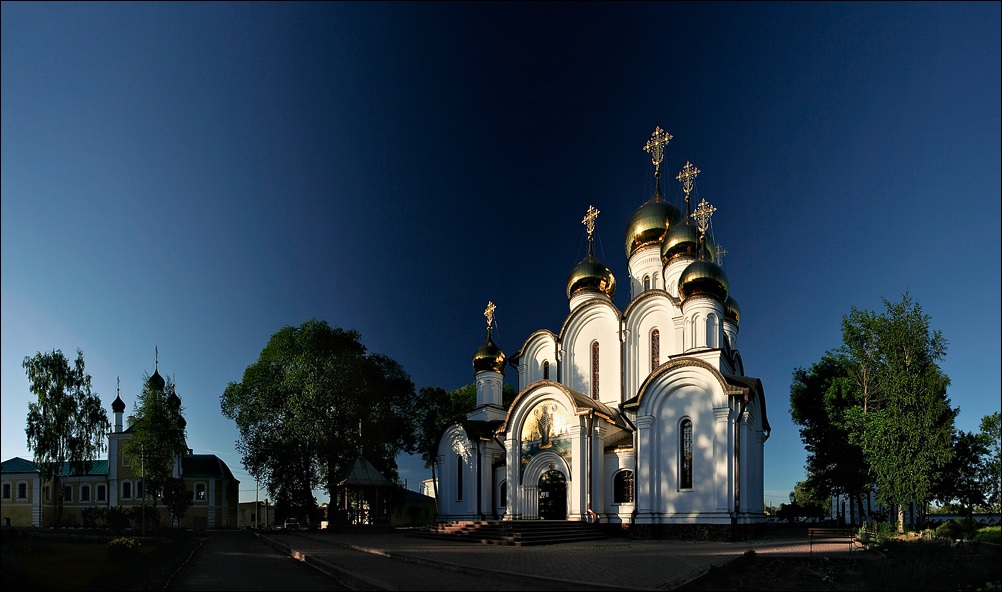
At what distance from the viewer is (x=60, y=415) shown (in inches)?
885

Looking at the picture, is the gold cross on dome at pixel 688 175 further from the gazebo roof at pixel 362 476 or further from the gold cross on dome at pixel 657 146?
the gazebo roof at pixel 362 476

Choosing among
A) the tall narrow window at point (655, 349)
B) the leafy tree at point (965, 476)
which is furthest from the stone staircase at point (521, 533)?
the leafy tree at point (965, 476)

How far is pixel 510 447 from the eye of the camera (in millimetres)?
25625

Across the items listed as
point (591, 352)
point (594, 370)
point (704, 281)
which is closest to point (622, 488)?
point (594, 370)

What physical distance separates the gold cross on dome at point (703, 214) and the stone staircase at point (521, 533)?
46.8 ft

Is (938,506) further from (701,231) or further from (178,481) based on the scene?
(178,481)

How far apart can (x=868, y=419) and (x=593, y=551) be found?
11.4 meters

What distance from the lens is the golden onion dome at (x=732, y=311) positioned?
31406mm

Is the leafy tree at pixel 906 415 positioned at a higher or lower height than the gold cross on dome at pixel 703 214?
lower

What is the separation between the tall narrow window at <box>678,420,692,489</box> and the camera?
2167 centimetres

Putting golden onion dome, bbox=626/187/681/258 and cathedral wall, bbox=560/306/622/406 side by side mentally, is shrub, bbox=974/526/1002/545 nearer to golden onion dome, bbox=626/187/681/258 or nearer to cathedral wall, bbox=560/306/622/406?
cathedral wall, bbox=560/306/622/406

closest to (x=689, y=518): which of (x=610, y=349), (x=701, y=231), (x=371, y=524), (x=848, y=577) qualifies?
(x=610, y=349)

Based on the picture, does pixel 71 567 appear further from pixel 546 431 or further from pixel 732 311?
pixel 732 311

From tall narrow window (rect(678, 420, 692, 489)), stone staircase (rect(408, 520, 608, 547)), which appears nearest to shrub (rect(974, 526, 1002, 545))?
tall narrow window (rect(678, 420, 692, 489))
